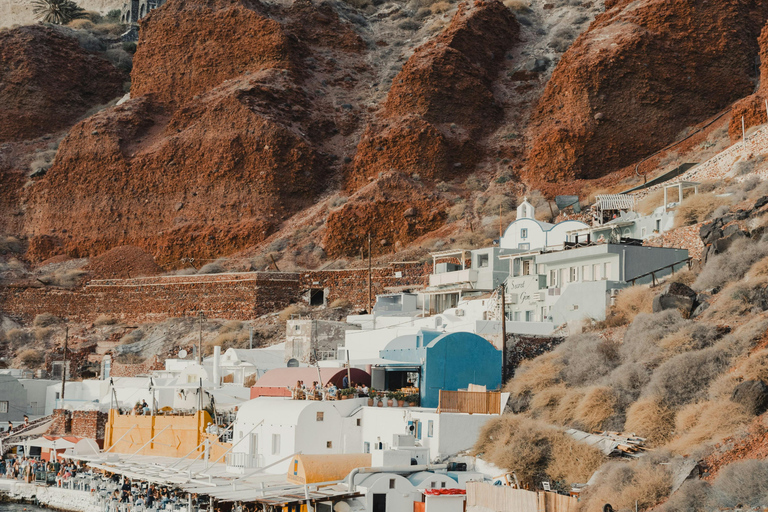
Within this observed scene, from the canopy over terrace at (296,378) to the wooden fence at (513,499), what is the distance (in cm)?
846

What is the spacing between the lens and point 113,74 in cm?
7944

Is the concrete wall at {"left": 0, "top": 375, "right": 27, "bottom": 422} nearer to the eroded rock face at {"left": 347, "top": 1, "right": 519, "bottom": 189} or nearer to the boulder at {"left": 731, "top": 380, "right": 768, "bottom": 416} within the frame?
the eroded rock face at {"left": 347, "top": 1, "right": 519, "bottom": 189}

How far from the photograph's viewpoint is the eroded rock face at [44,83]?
238 feet

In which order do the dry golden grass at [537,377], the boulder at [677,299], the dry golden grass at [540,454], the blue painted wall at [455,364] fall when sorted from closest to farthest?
the dry golden grass at [540,454]
the dry golden grass at [537,377]
the boulder at [677,299]
the blue painted wall at [455,364]

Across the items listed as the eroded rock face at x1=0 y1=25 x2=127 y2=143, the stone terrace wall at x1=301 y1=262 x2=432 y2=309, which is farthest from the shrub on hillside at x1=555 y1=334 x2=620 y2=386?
the eroded rock face at x1=0 y1=25 x2=127 y2=143

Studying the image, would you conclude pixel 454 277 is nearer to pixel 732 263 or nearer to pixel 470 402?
pixel 732 263

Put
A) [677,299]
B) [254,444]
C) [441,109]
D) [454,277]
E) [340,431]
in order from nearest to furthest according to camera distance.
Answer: [340,431]
[677,299]
[254,444]
[454,277]
[441,109]

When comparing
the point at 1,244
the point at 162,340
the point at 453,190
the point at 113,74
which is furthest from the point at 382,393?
the point at 113,74

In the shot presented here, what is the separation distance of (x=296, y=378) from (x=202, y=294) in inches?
829

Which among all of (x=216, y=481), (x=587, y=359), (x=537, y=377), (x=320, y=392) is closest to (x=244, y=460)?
(x=216, y=481)

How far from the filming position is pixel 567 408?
942 inches

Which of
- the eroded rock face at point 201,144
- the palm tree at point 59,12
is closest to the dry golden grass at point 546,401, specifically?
the eroded rock face at point 201,144

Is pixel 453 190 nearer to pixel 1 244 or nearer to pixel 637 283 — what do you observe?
pixel 637 283

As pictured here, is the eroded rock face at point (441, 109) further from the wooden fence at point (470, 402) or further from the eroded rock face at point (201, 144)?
the wooden fence at point (470, 402)
